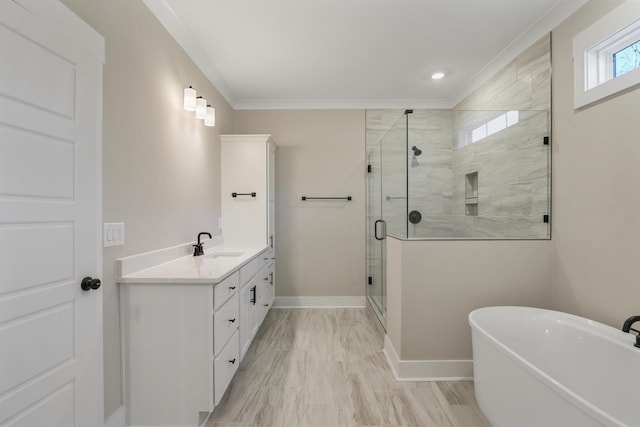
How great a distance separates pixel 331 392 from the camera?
74.3 inches

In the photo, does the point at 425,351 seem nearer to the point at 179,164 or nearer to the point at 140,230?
the point at 140,230

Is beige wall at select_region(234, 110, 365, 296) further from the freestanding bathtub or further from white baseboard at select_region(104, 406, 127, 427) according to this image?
white baseboard at select_region(104, 406, 127, 427)

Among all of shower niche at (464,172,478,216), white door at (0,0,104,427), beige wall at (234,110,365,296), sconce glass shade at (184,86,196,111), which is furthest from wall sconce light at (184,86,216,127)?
shower niche at (464,172,478,216)

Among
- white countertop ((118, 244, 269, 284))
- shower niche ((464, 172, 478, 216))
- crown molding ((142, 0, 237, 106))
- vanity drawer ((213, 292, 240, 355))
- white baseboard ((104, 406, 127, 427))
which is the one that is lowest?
white baseboard ((104, 406, 127, 427))

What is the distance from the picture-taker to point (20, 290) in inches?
38.8

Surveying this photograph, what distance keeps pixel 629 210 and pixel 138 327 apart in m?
2.66

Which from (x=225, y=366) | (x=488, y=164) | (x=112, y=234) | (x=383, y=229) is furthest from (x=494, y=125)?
(x=112, y=234)

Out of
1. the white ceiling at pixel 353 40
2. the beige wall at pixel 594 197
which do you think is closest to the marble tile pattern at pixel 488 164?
the beige wall at pixel 594 197

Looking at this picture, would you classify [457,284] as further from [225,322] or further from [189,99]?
[189,99]

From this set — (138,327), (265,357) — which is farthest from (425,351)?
(138,327)

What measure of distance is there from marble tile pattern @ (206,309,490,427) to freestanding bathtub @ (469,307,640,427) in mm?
357

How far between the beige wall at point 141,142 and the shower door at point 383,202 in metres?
1.73

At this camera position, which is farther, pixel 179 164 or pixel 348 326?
pixel 348 326

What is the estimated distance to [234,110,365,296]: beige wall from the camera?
357cm
